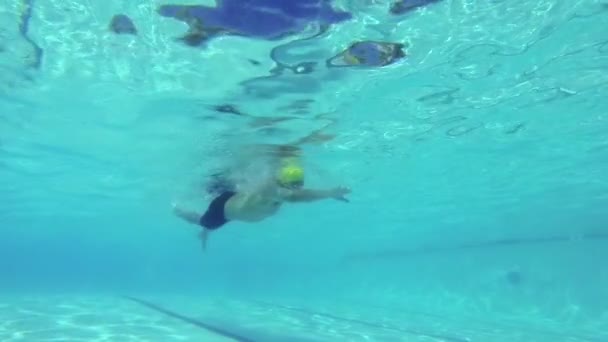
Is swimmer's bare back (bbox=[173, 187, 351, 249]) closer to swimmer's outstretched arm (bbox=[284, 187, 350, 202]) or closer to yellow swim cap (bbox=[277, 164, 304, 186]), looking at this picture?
swimmer's outstretched arm (bbox=[284, 187, 350, 202])

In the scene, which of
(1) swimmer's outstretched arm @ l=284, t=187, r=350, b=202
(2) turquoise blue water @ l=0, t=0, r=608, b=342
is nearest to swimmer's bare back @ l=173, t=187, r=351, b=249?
(1) swimmer's outstretched arm @ l=284, t=187, r=350, b=202

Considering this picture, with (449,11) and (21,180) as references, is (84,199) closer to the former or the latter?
(21,180)

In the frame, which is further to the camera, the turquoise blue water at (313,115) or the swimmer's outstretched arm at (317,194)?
the turquoise blue water at (313,115)

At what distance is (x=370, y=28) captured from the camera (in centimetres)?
1019

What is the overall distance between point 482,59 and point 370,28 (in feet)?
11.8

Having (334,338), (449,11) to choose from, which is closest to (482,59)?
(449,11)

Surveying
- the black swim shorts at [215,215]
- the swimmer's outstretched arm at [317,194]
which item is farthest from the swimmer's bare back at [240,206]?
the swimmer's outstretched arm at [317,194]

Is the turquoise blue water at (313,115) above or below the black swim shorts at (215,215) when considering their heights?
above

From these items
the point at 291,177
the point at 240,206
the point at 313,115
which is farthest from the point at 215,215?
the point at 313,115

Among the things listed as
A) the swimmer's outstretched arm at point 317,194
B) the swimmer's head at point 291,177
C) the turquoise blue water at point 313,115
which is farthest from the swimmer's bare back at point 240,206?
the turquoise blue water at point 313,115

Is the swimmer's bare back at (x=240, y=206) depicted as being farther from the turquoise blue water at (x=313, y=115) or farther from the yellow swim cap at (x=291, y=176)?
the turquoise blue water at (x=313, y=115)

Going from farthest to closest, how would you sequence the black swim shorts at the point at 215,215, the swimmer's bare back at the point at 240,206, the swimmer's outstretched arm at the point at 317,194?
the black swim shorts at the point at 215,215 → the swimmer's bare back at the point at 240,206 → the swimmer's outstretched arm at the point at 317,194

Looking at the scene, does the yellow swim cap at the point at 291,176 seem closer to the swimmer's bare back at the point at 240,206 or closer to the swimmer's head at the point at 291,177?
the swimmer's head at the point at 291,177

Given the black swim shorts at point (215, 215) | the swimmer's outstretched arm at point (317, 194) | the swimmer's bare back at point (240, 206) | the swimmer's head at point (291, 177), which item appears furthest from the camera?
the black swim shorts at point (215, 215)
